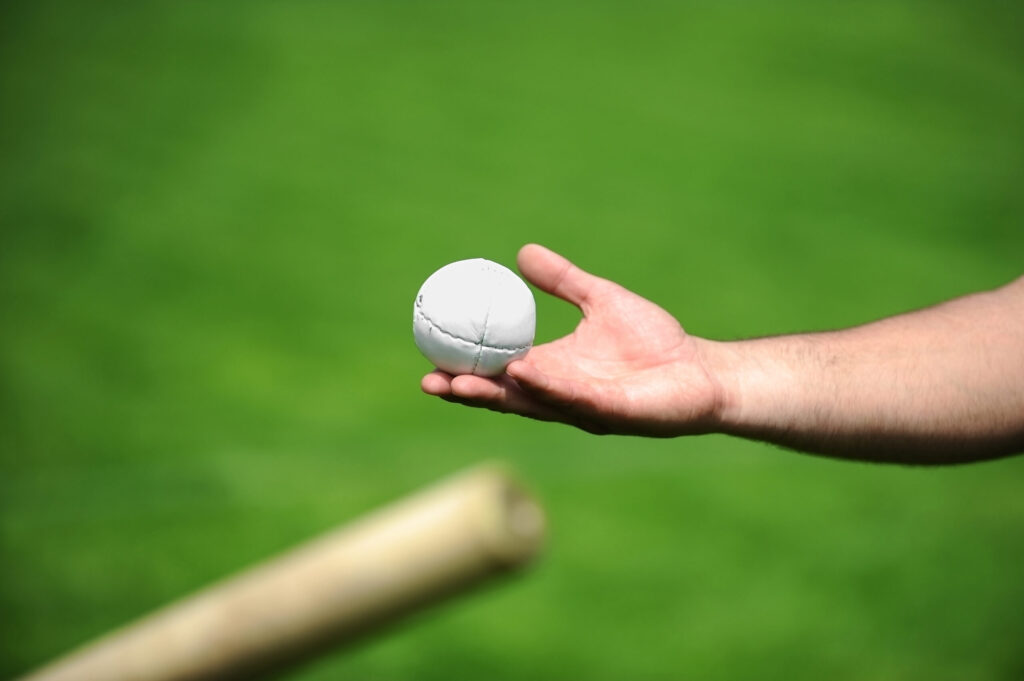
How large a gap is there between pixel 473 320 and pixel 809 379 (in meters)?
0.79

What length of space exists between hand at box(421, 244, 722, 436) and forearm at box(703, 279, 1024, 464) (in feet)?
0.29

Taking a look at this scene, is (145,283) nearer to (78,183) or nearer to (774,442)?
(78,183)

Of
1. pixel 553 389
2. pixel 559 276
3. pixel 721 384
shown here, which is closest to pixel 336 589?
pixel 553 389

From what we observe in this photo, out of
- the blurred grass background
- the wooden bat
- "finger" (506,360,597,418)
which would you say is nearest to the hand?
"finger" (506,360,597,418)

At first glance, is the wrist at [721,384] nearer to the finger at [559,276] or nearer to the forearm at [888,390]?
the forearm at [888,390]

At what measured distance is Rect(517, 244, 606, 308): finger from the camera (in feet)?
8.60

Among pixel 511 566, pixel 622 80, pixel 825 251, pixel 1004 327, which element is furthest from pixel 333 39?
pixel 511 566

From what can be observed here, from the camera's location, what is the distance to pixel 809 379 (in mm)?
2471

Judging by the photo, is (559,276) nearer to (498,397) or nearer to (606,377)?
(606,377)

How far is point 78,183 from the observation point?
7609 millimetres

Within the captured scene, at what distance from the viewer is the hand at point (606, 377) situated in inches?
86.7

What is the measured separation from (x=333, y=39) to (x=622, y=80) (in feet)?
8.45

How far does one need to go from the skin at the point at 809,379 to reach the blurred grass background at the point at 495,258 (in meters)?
2.42

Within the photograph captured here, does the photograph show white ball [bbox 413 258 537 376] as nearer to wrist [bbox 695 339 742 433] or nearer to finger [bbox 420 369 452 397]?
finger [bbox 420 369 452 397]
